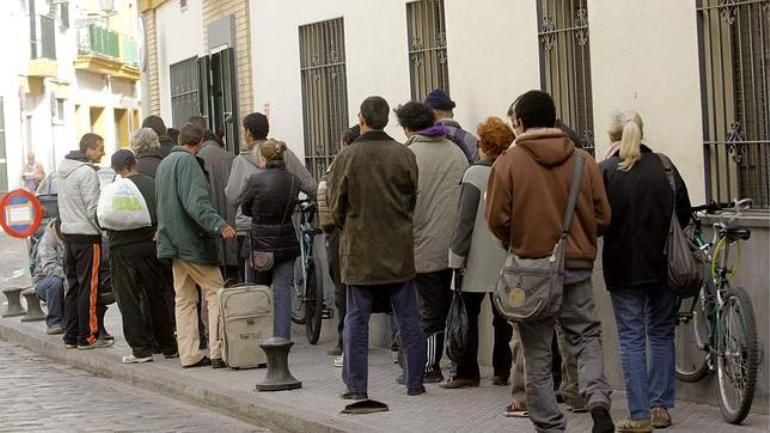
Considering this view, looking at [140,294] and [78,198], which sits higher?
[78,198]

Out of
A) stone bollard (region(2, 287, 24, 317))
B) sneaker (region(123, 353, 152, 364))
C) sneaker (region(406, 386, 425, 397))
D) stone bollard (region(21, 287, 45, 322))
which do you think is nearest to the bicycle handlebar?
sneaker (region(406, 386, 425, 397))

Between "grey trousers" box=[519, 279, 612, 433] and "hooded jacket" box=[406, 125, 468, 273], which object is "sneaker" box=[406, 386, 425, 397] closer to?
"hooded jacket" box=[406, 125, 468, 273]

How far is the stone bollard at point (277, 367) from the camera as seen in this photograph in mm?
11922

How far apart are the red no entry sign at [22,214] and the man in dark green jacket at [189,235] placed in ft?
16.5

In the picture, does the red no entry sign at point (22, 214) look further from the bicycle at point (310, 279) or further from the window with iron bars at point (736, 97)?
the window with iron bars at point (736, 97)

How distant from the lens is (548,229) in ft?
28.2

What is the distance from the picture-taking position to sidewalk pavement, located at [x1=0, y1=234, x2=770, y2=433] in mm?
9938

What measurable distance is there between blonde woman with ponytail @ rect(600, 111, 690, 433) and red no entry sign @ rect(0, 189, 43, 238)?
33.3ft

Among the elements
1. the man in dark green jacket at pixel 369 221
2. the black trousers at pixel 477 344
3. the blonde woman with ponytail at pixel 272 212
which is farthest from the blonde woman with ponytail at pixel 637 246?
the blonde woman with ponytail at pixel 272 212

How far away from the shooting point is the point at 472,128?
44.1 feet

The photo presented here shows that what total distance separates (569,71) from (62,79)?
43.7 m

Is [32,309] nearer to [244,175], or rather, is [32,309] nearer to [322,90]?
[322,90]

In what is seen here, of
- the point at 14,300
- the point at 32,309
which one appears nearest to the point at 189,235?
the point at 32,309

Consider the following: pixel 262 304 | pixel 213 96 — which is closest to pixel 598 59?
pixel 262 304
